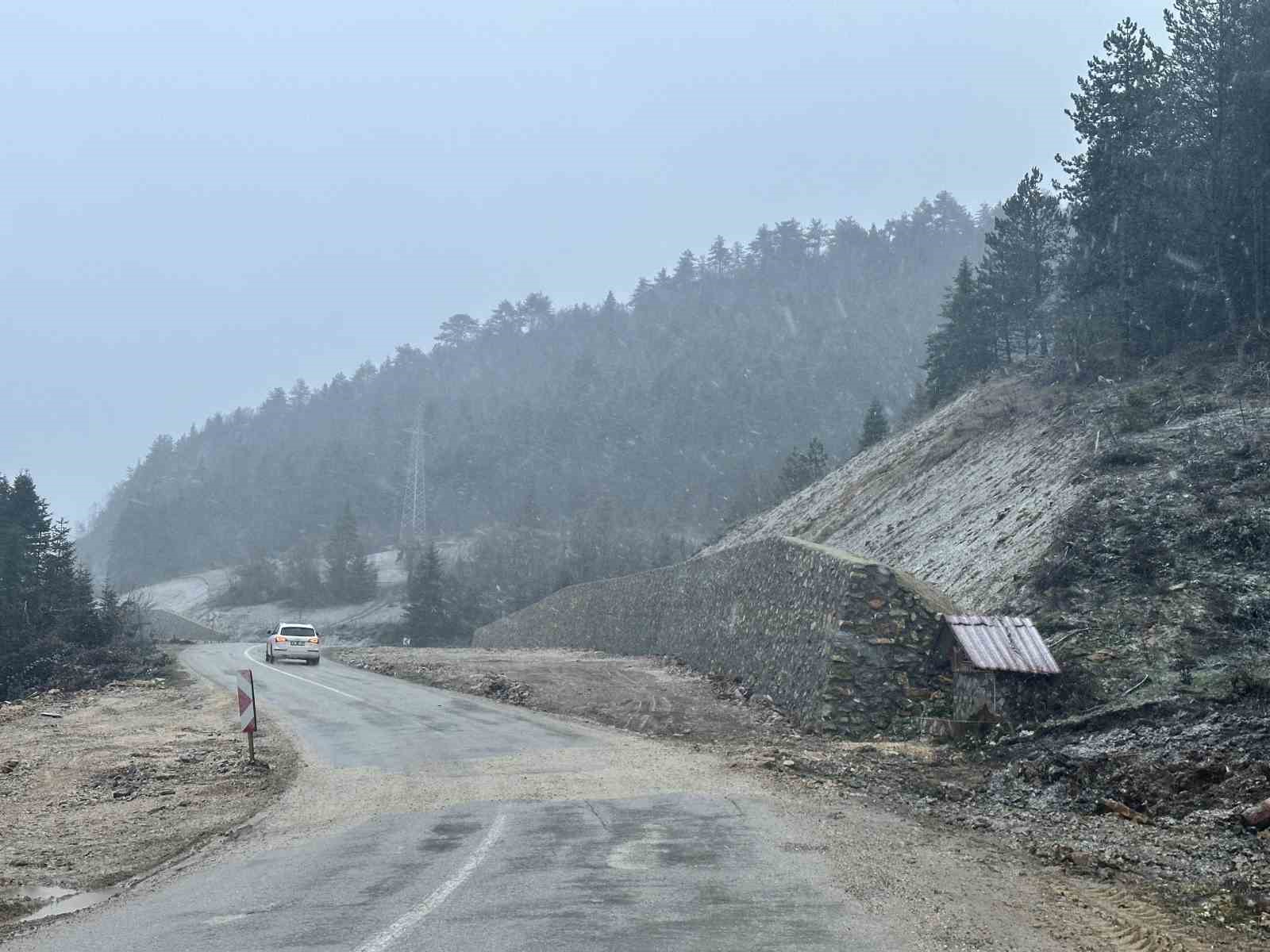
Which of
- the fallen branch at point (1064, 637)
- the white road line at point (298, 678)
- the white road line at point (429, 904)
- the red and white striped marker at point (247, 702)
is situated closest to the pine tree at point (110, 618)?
the white road line at point (298, 678)

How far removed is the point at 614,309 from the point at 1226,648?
161 meters

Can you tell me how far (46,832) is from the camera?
12117mm

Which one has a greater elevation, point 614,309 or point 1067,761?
point 614,309

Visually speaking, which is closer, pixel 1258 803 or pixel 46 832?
pixel 1258 803

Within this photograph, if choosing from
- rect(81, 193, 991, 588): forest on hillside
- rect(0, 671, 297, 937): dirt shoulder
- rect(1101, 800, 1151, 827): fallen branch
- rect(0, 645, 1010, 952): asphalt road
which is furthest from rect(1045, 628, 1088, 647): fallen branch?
rect(81, 193, 991, 588): forest on hillside

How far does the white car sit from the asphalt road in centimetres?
2669

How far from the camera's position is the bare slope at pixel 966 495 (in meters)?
23.8

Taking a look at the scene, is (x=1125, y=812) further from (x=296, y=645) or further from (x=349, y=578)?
(x=349, y=578)

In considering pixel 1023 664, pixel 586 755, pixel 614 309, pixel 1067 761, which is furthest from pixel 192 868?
pixel 614 309

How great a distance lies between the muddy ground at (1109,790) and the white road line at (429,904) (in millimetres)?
4406

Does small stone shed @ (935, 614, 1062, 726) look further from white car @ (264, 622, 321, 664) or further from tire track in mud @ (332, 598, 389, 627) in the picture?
tire track in mud @ (332, 598, 389, 627)

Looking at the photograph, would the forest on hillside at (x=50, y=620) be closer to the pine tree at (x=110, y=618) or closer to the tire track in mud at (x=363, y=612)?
the pine tree at (x=110, y=618)

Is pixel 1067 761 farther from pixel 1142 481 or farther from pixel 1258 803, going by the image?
pixel 1142 481

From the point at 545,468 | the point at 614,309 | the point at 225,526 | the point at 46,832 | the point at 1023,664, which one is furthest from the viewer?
the point at 614,309
